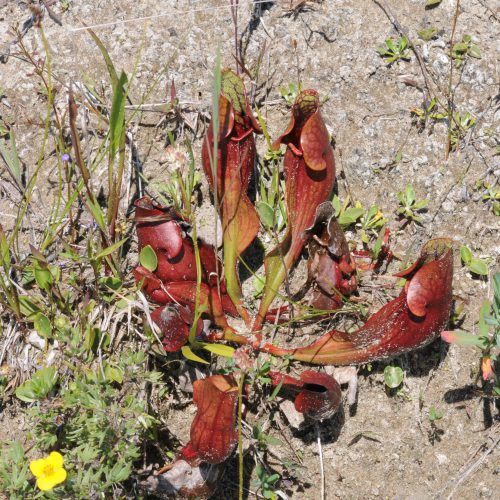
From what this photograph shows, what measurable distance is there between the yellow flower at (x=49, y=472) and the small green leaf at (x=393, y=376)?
1.57 metres

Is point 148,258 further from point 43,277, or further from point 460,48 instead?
point 460,48

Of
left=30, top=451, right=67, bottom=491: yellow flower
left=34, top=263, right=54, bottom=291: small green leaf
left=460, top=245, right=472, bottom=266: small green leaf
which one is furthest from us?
left=460, top=245, right=472, bottom=266: small green leaf

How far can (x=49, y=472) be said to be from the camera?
7.43 ft

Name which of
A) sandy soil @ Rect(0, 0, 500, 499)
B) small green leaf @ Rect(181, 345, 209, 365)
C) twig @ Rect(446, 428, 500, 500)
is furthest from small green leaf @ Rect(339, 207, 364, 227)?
twig @ Rect(446, 428, 500, 500)

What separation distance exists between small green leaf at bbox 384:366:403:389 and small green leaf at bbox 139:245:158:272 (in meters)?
1.24

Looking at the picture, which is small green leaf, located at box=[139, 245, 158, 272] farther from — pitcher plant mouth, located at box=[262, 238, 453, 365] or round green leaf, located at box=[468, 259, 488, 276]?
round green leaf, located at box=[468, 259, 488, 276]

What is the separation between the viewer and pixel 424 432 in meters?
3.06

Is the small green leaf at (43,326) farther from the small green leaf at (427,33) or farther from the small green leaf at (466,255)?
the small green leaf at (427,33)

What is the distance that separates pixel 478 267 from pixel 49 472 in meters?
2.20

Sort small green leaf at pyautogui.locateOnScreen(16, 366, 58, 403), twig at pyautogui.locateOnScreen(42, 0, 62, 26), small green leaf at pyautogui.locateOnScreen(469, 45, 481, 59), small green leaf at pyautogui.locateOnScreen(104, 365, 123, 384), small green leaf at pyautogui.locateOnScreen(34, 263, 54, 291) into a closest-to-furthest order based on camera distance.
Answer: small green leaf at pyautogui.locateOnScreen(16, 366, 58, 403)
small green leaf at pyautogui.locateOnScreen(104, 365, 123, 384)
small green leaf at pyautogui.locateOnScreen(34, 263, 54, 291)
small green leaf at pyautogui.locateOnScreen(469, 45, 481, 59)
twig at pyautogui.locateOnScreen(42, 0, 62, 26)

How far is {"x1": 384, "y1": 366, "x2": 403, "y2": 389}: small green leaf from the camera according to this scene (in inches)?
120

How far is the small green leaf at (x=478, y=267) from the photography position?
318 cm

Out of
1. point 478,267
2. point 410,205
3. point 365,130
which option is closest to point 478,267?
point 478,267

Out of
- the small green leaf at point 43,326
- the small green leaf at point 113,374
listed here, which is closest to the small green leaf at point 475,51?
the small green leaf at point 113,374
